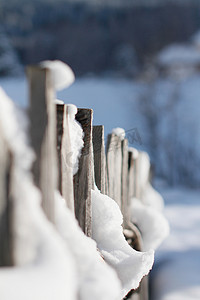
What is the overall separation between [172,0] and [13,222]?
2235cm

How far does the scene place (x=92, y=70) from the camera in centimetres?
1692

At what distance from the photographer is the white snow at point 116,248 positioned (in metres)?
1.03

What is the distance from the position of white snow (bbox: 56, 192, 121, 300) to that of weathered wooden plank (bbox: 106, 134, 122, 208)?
0.75m

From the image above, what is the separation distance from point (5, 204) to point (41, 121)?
14 centimetres

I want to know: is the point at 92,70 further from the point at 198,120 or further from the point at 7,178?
the point at 7,178

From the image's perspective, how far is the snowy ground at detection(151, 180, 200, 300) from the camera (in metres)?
1.96

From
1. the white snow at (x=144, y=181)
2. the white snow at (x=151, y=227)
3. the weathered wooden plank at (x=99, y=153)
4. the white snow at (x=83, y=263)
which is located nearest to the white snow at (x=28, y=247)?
the white snow at (x=83, y=263)

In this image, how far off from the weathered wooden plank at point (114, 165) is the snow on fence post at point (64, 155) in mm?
619

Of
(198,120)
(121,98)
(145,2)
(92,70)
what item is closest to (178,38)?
(145,2)

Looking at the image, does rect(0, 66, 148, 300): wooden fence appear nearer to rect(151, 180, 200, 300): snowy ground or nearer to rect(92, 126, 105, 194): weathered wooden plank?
rect(92, 126, 105, 194): weathered wooden plank

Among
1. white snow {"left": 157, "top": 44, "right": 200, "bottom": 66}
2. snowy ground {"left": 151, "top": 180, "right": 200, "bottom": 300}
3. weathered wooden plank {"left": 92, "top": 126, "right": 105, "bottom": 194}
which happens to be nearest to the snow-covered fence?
weathered wooden plank {"left": 92, "top": 126, "right": 105, "bottom": 194}

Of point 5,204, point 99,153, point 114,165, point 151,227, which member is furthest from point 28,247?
point 151,227

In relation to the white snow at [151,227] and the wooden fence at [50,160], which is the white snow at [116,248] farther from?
the white snow at [151,227]

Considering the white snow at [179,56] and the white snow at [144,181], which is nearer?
A: the white snow at [144,181]
